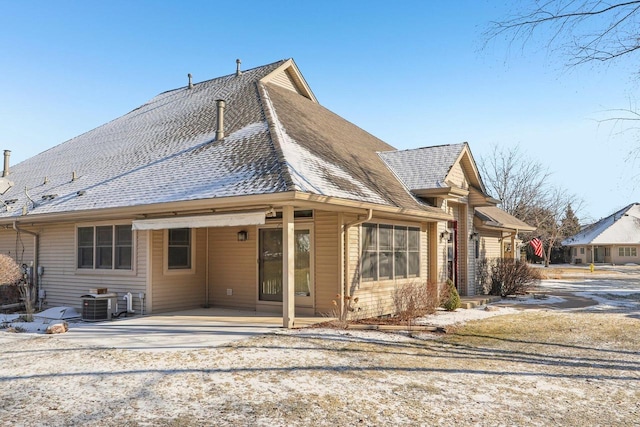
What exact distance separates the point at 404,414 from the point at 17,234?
14.2 metres

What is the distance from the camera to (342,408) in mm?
5332

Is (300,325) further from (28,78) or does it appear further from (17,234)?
(28,78)

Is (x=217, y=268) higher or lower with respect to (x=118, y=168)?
lower

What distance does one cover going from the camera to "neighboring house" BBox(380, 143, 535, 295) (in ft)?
49.3

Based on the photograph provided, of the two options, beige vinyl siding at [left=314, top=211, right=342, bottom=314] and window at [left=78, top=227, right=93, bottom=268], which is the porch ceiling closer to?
beige vinyl siding at [left=314, top=211, right=342, bottom=314]

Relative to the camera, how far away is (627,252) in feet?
179

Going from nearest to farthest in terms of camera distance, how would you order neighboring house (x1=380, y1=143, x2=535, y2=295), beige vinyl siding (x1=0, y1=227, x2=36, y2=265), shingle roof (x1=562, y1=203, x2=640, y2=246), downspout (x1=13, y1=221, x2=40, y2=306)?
downspout (x1=13, y1=221, x2=40, y2=306), beige vinyl siding (x1=0, y1=227, x2=36, y2=265), neighboring house (x1=380, y1=143, x2=535, y2=295), shingle roof (x1=562, y1=203, x2=640, y2=246)

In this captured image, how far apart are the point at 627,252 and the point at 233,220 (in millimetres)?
56634

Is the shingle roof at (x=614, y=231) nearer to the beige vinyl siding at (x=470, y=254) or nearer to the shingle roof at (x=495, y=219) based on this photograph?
the shingle roof at (x=495, y=219)

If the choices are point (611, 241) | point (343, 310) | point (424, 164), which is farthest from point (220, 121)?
point (611, 241)

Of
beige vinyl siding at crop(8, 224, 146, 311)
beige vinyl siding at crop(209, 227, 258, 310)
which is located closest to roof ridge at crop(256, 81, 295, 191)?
beige vinyl siding at crop(209, 227, 258, 310)

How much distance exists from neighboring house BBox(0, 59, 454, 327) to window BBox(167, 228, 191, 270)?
0.03 m

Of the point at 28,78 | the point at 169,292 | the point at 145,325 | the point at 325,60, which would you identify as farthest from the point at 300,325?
the point at 28,78

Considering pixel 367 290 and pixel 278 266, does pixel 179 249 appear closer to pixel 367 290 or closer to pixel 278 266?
pixel 278 266
